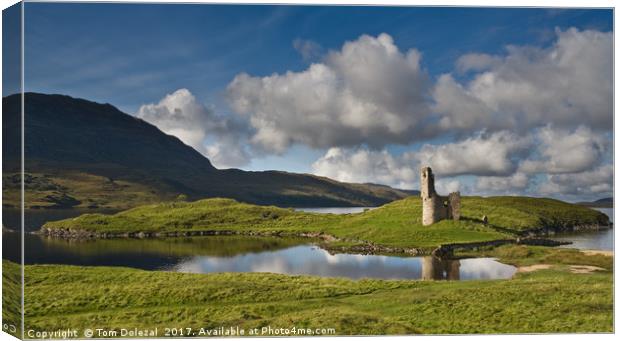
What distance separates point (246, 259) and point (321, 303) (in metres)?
37.0

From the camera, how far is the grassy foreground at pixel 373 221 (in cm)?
7388

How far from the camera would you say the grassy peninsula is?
26033 mm

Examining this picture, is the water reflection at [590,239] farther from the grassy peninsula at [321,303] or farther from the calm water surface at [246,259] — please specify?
the grassy peninsula at [321,303]

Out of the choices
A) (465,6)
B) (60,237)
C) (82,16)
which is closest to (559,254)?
(465,6)

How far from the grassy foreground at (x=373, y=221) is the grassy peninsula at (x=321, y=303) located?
3221cm

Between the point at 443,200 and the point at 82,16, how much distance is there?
199ft

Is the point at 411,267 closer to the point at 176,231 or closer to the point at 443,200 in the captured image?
the point at 443,200

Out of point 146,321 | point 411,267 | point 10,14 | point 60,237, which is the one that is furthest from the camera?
point 60,237

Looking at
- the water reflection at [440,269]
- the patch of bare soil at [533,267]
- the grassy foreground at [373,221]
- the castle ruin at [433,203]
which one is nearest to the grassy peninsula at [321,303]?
the patch of bare soil at [533,267]

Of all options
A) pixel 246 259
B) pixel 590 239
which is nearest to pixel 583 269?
pixel 246 259

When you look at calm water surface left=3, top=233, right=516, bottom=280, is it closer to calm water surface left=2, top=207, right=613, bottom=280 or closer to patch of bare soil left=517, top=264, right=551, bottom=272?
calm water surface left=2, top=207, right=613, bottom=280

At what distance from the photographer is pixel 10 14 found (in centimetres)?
2488

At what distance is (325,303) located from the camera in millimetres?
31547

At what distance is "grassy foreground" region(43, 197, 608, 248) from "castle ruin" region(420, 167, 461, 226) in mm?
1655
